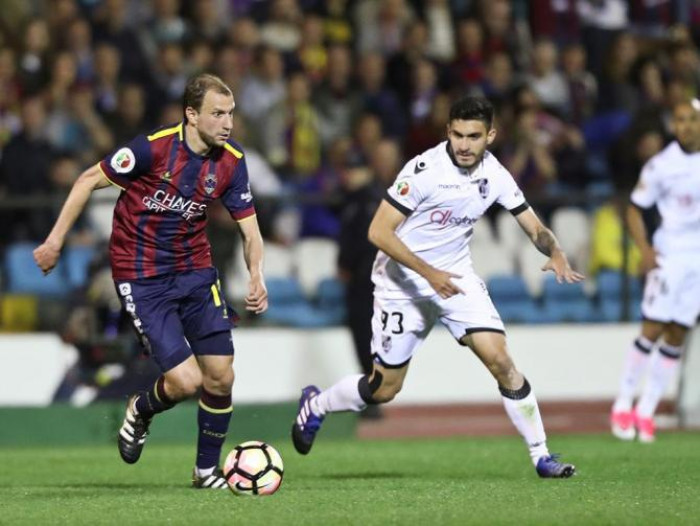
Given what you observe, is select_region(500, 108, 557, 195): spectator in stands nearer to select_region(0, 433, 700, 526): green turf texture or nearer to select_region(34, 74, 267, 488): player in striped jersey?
select_region(0, 433, 700, 526): green turf texture

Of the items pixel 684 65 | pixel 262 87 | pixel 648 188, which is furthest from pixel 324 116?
pixel 648 188

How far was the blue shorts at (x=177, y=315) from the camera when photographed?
28.8ft

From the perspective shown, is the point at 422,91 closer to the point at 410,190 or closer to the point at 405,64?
the point at 405,64

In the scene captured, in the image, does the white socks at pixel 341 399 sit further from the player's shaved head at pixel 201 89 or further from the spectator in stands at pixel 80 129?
the spectator in stands at pixel 80 129

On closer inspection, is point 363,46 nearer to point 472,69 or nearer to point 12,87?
point 472,69

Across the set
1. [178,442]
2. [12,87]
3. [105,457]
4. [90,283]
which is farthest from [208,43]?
[105,457]

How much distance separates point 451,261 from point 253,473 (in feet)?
6.24

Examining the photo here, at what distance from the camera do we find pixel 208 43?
16109mm

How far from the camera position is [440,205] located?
940 centimetres

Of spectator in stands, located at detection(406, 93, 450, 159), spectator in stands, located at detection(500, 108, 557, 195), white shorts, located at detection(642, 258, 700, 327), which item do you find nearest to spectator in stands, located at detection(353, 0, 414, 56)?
spectator in stands, located at detection(406, 93, 450, 159)

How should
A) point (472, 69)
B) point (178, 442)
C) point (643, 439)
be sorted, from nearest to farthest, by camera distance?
point (643, 439), point (178, 442), point (472, 69)

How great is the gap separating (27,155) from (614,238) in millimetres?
5654

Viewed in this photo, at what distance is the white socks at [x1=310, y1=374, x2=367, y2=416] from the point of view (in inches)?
391

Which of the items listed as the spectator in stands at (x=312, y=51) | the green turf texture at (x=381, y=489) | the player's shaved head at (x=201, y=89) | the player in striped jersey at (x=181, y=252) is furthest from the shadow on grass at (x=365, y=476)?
the spectator in stands at (x=312, y=51)
